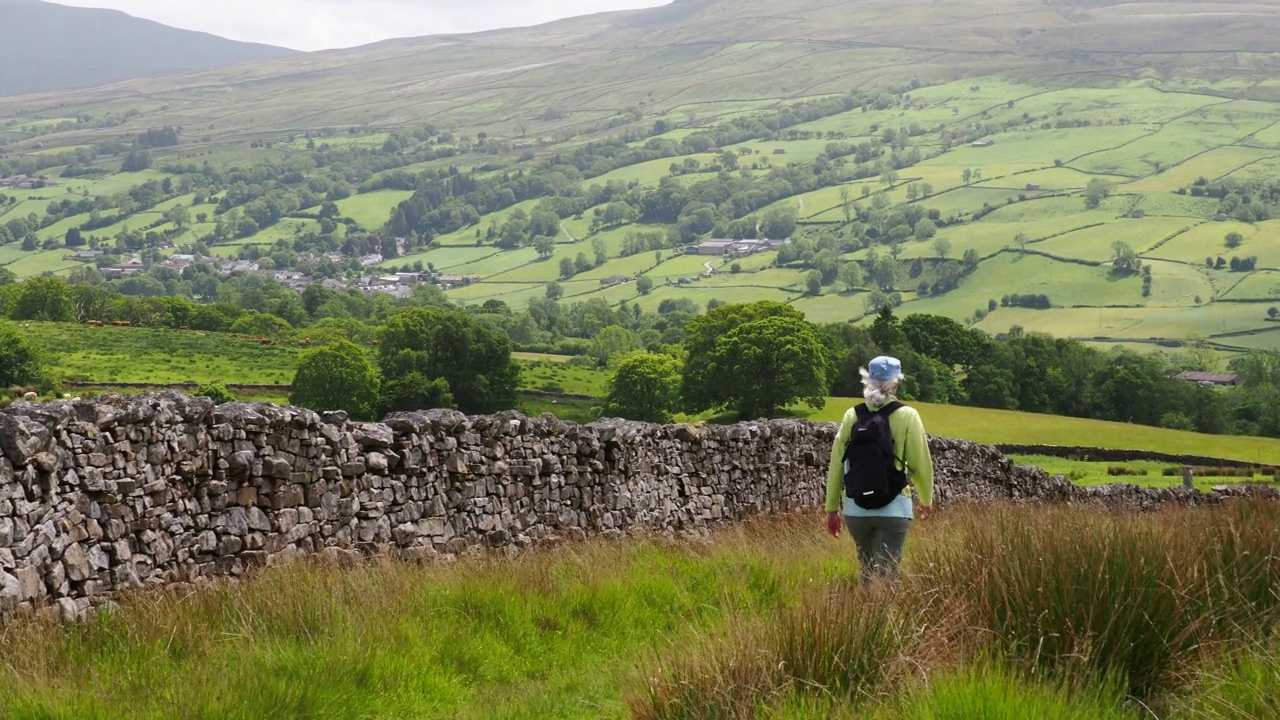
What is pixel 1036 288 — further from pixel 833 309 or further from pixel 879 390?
pixel 879 390

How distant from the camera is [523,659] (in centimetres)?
853

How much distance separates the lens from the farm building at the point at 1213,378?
125m

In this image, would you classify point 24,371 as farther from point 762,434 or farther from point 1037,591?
point 1037,591

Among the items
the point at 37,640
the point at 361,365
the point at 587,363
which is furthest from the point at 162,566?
the point at 587,363

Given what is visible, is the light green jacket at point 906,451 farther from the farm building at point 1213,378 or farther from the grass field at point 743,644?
the farm building at point 1213,378

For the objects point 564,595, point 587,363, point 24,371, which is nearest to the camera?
point 564,595

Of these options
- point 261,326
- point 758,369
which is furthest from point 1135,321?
point 261,326

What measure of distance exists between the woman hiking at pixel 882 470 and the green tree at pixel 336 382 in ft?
276

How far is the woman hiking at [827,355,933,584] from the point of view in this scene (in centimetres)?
895

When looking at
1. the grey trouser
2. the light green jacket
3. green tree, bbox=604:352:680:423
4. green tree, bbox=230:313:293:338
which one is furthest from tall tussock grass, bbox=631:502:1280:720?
green tree, bbox=230:313:293:338

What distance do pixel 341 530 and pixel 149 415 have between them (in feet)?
7.71

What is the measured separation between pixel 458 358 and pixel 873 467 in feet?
312

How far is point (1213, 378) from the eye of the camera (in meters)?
128

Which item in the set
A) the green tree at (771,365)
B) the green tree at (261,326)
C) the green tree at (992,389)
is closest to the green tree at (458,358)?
the green tree at (771,365)
